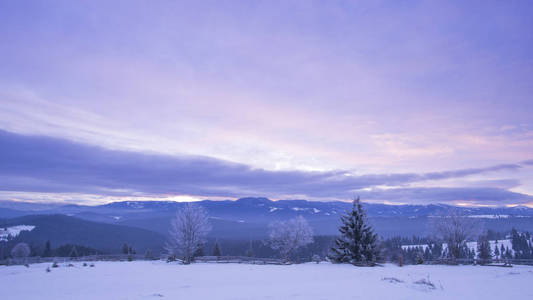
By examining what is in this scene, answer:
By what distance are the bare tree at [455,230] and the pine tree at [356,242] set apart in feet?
54.9

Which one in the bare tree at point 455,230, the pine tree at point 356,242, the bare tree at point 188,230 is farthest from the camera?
the bare tree at point 188,230

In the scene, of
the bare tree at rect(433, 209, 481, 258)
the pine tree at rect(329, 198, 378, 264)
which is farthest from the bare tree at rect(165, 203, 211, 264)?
the bare tree at rect(433, 209, 481, 258)

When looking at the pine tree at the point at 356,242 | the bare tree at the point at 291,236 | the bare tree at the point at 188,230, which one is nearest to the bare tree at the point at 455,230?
the pine tree at the point at 356,242

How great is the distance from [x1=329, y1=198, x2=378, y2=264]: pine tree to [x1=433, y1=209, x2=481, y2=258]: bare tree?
16.7m

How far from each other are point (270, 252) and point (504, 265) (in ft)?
361

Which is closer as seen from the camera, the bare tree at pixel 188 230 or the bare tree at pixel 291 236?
the bare tree at pixel 188 230

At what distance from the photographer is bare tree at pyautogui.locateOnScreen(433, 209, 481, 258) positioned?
43656 mm

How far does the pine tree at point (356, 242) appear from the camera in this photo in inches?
1351

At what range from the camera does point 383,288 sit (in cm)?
1479

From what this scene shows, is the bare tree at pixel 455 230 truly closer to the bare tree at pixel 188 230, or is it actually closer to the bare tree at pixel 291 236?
the bare tree at pixel 291 236

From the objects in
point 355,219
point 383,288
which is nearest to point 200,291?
point 383,288

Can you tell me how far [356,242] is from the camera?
34.8 m

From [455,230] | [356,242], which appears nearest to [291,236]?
[356,242]

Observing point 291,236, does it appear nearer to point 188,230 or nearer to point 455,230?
point 188,230
